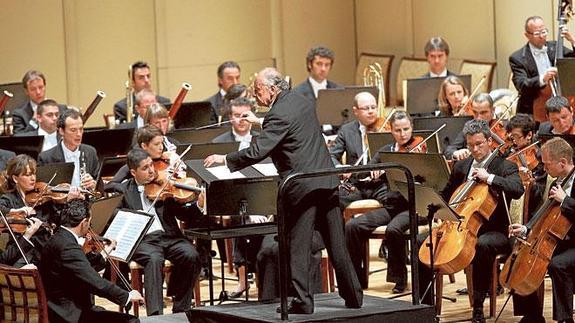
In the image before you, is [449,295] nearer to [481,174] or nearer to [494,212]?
[494,212]

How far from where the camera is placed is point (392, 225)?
8.21 metres

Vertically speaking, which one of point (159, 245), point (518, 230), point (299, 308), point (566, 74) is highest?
point (566, 74)

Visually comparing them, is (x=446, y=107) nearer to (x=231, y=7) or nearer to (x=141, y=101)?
(x=141, y=101)

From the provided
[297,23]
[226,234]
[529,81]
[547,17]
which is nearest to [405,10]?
[297,23]

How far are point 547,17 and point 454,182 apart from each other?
307cm

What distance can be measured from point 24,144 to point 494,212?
3001 mm

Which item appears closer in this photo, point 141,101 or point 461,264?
point 461,264

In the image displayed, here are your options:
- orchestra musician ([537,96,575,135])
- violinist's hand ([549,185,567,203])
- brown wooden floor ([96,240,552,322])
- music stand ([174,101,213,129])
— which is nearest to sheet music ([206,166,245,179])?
brown wooden floor ([96,240,552,322])

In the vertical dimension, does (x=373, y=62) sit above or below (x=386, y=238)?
above

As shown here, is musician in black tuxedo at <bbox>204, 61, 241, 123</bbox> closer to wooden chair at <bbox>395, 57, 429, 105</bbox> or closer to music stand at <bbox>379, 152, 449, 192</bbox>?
wooden chair at <bbox>395, 57, 429, 105</bbox>

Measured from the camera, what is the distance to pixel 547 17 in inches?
409

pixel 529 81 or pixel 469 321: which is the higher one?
pixel 529 81

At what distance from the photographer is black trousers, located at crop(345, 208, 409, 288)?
818 cm

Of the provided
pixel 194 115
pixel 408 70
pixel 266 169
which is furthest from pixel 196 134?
pixel 408 70
